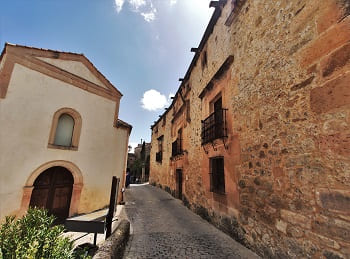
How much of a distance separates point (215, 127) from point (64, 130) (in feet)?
19.8

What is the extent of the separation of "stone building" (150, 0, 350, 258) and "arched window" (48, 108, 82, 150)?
5519 millimetres

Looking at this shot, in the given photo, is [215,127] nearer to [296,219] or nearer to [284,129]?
[284,129]

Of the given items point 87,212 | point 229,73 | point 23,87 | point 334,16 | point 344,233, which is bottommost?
point 87,212

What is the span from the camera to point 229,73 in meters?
4.93

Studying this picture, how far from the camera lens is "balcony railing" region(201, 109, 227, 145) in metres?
4.94

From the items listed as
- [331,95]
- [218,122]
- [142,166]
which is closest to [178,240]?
[218,122]

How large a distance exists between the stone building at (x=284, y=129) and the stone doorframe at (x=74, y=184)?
209 inches

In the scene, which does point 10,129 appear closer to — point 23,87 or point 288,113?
point 23,87

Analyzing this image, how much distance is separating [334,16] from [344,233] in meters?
3.03

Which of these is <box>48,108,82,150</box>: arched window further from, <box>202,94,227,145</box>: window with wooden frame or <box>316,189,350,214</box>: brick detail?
<box>316,189,350,214</box>: brick detail

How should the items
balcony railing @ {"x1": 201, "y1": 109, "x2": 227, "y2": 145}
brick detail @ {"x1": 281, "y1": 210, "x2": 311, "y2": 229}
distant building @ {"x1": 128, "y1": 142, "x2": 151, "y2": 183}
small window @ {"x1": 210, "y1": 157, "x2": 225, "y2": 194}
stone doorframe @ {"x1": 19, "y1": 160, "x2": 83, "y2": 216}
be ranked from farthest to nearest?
distant building @ {"x1": 128, "y1": 142, "x2": 151, "y2": 183}, small window @ {"x1": 210, "y1": 157, "x2": 225, "y2": 194}, stone doorframe @ {"x1": 19, "y1": 160, "x2": 83, "y2": 216}, balcony railing @ {"x1": 201, "y1": 109, "x2": 227, "y2": 145}, brick detail @ {"x1": 281, "y1": 210, "x2": 311, "y2": 229}

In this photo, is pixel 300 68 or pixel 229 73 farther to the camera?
pixel 229 73

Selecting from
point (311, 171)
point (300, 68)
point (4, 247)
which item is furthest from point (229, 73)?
point (4, 247)

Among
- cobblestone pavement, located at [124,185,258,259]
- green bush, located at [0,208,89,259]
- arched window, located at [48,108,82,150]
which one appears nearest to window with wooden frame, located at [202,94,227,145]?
cobblestone pavement, located at [124,185,258,259]
